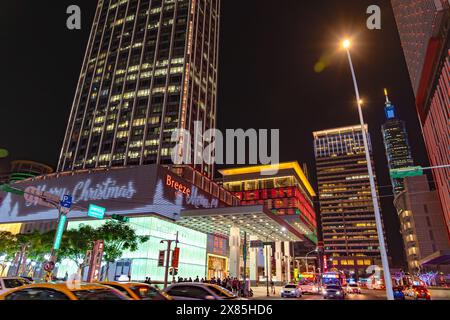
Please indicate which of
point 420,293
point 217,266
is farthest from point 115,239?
point 420,293

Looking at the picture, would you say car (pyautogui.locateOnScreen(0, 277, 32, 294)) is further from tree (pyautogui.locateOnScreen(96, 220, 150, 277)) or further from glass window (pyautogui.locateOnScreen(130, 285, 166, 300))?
tree (pyautogui.locateOnScreen(96, 220, 150, 277))

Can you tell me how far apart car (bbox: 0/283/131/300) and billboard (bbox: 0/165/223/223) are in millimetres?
37025

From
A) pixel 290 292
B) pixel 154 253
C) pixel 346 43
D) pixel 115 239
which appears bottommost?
pixel 290 292

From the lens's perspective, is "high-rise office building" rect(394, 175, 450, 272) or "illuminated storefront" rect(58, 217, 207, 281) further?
"high-rise office building" rect(394, 175, 450, 272)

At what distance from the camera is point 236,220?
47.2 meters

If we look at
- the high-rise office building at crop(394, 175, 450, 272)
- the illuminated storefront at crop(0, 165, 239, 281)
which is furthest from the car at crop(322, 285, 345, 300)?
the high-rise office building at crop(394, 175, 450, 272)

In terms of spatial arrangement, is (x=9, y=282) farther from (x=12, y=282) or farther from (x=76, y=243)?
(x=76, y=243)

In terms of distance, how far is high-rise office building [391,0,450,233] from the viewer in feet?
262

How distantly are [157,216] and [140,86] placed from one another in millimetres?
59151

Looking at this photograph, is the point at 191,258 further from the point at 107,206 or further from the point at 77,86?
the point at 77,86

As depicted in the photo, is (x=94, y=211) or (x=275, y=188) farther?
(x=275, y=188)
